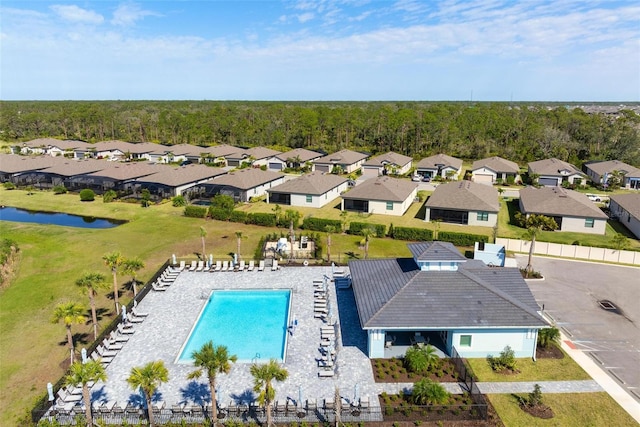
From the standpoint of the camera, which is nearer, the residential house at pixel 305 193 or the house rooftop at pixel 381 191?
the house rooftop at pixel 381 191

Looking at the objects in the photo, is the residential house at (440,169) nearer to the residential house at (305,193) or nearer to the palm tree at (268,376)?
the residential house at (305,193)

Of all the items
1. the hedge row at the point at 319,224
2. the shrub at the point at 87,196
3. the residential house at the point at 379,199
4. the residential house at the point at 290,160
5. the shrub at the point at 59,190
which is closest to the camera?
the hedge row at the point at 319,224

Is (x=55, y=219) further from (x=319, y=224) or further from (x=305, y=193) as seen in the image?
(x=319, y=224)

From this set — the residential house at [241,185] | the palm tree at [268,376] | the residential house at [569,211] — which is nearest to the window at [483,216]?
the residential house at [569,211]

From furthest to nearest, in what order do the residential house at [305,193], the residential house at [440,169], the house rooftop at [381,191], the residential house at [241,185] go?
the residential house at [440,169], the residential house at [241,185], the residential house at [305,193], the house rooftop at [381,191]

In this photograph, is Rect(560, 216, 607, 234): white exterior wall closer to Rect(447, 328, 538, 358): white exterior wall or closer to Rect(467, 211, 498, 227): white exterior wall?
Rect(467, 211, 498, 227): white exterior wall

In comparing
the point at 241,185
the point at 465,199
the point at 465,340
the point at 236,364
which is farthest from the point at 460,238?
the point at 241,185

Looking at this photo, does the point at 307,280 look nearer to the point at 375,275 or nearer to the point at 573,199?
the point at 375,275

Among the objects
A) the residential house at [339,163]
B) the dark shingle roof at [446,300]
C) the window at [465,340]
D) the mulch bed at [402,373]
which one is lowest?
the mulch bed at [402,373]

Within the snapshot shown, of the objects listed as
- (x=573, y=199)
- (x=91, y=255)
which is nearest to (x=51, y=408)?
(x=91, y=255)
